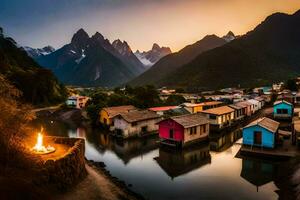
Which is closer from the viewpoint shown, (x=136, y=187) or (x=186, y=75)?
(x=136, y=187)

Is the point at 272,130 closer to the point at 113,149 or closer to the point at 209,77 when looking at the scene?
the point at 113,149

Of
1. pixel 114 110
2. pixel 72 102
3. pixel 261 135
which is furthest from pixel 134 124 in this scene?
pixel 72 102

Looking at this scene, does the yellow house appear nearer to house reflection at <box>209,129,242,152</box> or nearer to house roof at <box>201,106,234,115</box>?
house roof at <box>201,106,234,115</box>

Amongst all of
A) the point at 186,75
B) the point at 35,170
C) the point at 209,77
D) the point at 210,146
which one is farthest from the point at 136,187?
the point at 186,75

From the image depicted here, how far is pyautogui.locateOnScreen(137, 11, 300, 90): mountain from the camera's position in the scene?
12746cm

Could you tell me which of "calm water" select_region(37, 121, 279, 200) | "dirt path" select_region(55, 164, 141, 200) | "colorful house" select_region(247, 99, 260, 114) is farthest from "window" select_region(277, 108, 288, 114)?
"dirt path" select_region(55, 164, 141, 200)

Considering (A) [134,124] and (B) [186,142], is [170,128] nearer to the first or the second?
(B) [186,142]

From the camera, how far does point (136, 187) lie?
24234mm

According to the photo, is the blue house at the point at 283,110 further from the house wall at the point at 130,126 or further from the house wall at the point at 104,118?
the house wall at the point at 104,118

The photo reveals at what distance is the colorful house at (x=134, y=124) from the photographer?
42.8 metres

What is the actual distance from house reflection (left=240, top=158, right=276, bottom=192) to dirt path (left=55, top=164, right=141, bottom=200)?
11394 mm

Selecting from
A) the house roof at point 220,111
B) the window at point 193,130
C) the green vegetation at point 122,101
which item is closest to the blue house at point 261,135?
the window at point 193,130

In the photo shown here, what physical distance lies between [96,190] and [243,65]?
129327mm

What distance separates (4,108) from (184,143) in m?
23.4
